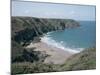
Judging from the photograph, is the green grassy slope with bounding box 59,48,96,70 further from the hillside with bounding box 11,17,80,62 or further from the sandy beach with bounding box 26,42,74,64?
the hillside with bounding box 11,17,80,62

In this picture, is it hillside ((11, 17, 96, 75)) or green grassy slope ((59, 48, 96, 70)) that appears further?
green grassy slope ((59, 48, 96, 70))

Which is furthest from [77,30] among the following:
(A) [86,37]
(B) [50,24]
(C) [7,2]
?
(C) [7,2]

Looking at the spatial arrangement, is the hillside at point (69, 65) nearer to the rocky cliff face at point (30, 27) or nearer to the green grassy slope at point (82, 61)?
the green grassy slope at point (82, 61)

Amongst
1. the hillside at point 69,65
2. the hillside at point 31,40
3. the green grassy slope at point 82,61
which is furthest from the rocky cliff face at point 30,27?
the green grassy slope at point 82,61

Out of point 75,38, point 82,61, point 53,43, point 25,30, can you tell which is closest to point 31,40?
point 25,30

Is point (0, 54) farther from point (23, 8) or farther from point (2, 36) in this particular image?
point (23, 8)

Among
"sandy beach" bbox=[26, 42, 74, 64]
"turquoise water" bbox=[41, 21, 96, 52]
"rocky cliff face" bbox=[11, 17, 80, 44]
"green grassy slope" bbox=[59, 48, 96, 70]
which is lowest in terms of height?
"green grassy slope" bbox=[59, 48, 96, 70]

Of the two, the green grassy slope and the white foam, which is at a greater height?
the white foam

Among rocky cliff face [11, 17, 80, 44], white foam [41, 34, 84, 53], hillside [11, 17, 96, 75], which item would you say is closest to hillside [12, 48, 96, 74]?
hillside [11, 17, 96, 75]
